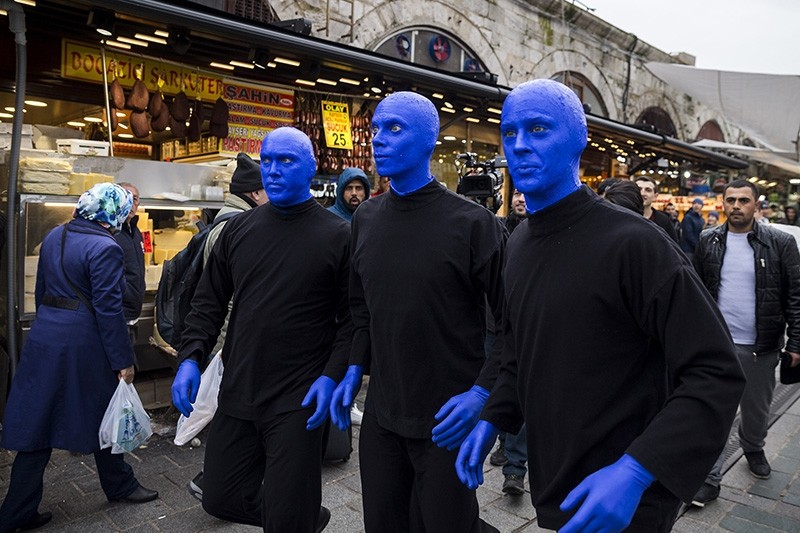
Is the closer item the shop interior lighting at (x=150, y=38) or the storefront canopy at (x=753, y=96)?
the shop interior lighting at (x=150, y=38)

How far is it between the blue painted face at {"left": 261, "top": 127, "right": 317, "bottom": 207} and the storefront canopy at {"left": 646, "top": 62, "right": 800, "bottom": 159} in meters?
10.7

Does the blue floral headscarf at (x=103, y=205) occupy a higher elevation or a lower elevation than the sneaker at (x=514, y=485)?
higher

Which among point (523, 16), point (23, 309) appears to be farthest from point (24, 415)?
point (523, 16)

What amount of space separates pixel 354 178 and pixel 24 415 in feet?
10.8

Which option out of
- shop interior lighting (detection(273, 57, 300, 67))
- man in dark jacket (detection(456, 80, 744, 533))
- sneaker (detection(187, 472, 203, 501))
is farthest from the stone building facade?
man in dark jacket (detection(456, 80, 744, 533))

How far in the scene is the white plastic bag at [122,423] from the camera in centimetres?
374

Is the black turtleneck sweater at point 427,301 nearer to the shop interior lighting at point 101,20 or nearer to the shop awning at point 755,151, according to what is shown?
the shop interior lighting at point 101,20

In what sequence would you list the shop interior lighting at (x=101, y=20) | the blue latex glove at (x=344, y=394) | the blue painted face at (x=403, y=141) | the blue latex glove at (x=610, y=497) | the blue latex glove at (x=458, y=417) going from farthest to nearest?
the shop interior lighting at (x=101, y=20)
the blue latex glove at (x=344, y=394)
the blue painted face at (x=403, y=141)
the blue latex glove at (x=458, y=417)
the blue latex glove at (x=610, y=497)

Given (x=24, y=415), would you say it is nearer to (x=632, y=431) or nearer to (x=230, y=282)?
(x=230, y=282)

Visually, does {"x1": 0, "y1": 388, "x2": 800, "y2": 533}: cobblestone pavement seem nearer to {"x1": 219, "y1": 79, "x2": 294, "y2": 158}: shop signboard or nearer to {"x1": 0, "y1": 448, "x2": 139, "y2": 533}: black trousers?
{"x1": 0, "y1": 448, "x2": 139, "y2": 533}: black trousers

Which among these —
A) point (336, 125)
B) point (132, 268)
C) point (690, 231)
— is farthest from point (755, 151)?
point (132, 268)

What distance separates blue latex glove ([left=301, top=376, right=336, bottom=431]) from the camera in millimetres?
2652

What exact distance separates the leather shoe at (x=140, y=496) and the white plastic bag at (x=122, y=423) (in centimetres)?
44

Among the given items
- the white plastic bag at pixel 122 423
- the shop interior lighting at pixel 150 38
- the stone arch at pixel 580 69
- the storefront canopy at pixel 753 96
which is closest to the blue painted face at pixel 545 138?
the white plastic bag at pixel 122 423
